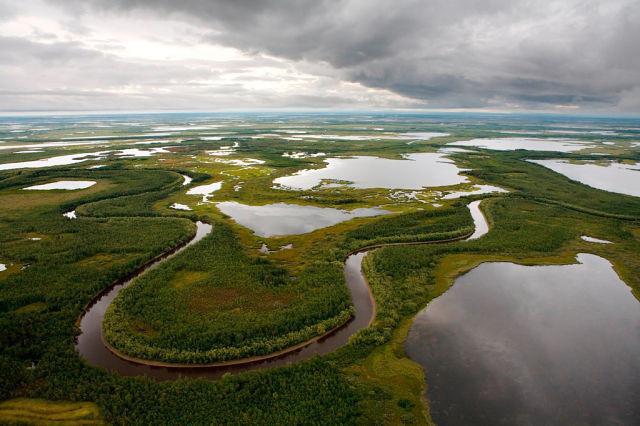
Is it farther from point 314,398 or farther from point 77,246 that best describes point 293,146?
point 314,398

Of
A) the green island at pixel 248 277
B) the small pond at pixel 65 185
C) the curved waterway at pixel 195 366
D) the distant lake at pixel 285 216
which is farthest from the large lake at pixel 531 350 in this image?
the small pond at pixel 65 185

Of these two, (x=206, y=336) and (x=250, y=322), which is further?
(x=250, y=322)

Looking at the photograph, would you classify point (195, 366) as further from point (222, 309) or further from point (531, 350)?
point (531, 350)

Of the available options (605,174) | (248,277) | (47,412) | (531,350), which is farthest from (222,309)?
(605,174)

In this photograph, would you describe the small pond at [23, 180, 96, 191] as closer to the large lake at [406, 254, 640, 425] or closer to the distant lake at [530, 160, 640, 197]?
the large lake at [406, 254, 640, 425]

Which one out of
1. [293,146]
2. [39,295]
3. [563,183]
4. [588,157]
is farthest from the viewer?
[293,146]

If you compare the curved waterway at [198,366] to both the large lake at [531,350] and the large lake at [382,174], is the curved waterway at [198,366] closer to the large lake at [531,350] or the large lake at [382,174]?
the large lake at [531,350]

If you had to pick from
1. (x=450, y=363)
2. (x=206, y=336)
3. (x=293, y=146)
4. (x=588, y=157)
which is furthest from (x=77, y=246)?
(x=588, y=157)
